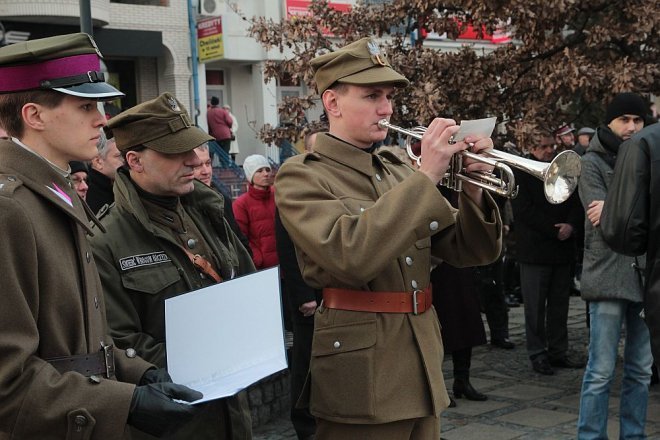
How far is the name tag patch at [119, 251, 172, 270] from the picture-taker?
3273mm

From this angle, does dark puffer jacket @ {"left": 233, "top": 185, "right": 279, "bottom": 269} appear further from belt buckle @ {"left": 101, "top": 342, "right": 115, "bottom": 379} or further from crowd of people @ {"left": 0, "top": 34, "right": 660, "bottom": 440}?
belt buckle @ {"left": 101, "top": 342, "right": 115, "bottom": 379}

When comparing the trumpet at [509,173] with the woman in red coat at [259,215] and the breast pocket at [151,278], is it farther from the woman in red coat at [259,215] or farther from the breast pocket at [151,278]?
the woman in red coat at [259,215]

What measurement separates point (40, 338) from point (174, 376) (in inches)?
19.5

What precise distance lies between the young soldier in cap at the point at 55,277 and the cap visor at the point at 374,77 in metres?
1.00

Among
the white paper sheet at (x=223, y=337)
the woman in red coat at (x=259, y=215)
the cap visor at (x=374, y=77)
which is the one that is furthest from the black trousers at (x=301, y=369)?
the white paper sheet at (x=223, y=337)

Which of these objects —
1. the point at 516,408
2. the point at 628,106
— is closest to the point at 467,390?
the point at 516,408

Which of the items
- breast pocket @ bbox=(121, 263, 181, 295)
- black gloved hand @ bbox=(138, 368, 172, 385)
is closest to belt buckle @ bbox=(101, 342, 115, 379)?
black gloved hand @ bbox=(138, 368, 172, 385)

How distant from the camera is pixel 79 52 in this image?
8.86 feet

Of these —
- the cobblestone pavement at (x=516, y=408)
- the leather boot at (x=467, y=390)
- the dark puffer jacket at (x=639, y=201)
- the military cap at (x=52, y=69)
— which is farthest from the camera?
the leather boot at (x=467, y=390)

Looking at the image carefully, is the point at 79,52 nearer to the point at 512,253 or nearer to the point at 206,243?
the point at 206,243

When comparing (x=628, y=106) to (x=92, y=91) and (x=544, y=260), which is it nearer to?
(x=544, y=260)

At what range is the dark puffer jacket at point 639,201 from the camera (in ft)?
13.2

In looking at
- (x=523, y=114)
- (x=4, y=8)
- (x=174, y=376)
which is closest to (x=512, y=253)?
(x=523, y=114)

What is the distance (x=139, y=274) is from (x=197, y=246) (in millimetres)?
343
